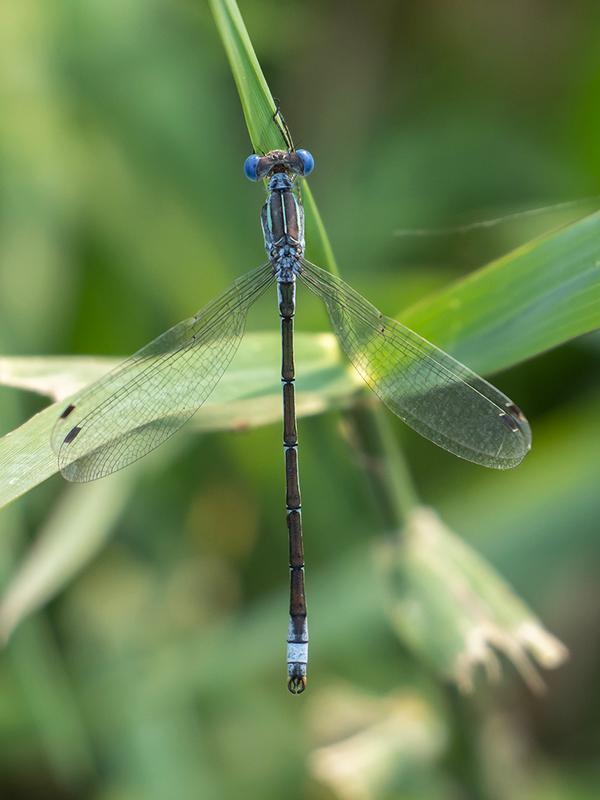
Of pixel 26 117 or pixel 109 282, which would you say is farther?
pixel 109 282

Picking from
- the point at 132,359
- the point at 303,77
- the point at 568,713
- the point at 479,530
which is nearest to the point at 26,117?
the point at 303,77

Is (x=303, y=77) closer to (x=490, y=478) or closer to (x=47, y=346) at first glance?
(x=47, y=346)

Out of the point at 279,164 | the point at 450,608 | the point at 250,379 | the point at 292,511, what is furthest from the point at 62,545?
the point at 279,164

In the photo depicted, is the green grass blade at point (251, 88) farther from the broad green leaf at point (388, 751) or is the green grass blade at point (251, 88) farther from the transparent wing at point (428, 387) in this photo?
the broad green leaf at point (388, 751)

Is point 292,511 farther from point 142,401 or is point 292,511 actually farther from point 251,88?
point 251,88

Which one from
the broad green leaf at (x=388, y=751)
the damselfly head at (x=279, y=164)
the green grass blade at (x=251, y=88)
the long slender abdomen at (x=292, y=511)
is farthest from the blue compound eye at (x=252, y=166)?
the broad green leaf at (x=388, y=751)

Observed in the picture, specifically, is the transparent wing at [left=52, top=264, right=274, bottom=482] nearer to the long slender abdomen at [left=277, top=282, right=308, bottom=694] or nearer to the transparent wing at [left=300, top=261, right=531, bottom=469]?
the long slender abdomen at [left=277, top=282, right=308, bottom=694]
